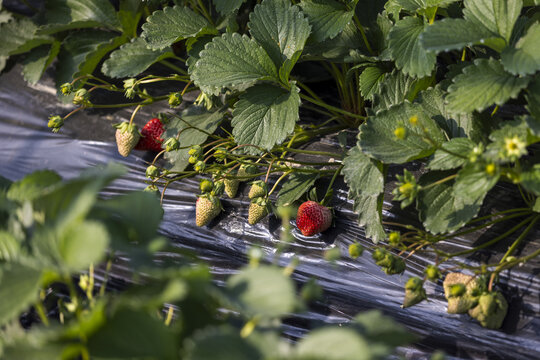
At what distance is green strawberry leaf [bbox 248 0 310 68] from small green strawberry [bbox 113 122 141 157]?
0.37m

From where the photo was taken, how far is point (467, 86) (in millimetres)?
901

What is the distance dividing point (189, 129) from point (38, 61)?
58cm

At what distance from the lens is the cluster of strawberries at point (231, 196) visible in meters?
1.12

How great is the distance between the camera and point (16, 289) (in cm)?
44

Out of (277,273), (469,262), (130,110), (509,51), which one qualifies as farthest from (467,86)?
(130,110)

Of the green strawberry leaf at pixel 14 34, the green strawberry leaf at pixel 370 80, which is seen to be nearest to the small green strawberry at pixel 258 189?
the green strawberry leaf at pixel 370 80

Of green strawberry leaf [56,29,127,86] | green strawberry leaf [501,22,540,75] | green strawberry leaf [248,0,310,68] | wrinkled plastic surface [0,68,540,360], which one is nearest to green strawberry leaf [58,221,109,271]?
wrinkled plastic surface [0,68,540,360]

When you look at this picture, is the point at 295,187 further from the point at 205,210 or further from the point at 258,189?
the point at 205,210

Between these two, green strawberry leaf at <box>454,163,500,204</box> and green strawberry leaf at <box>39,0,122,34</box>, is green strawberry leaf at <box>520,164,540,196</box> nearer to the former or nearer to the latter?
green strawberry leaf at <box>454,163,500,204</box>

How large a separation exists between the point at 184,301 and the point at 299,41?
758mm

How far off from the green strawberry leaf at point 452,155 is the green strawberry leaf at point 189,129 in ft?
1.87

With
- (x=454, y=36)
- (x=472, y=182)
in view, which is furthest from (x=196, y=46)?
(x=472, y=182)

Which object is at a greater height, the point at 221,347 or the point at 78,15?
the point at 78,15

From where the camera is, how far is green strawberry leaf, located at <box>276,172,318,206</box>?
1173 millimetres
